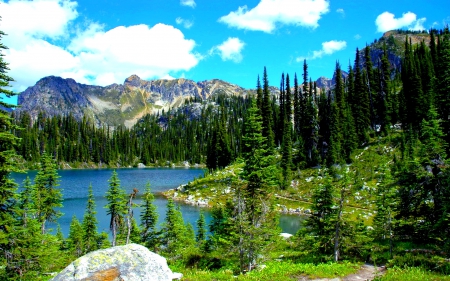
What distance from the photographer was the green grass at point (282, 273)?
43.5 feet

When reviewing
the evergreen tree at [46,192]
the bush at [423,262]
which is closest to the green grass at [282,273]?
the bush at [423,262]

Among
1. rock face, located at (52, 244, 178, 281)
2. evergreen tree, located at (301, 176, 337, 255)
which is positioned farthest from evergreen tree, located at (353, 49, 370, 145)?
rock face, located at (52, 244, 178, 281)

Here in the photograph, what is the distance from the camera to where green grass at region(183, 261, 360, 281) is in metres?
13.3

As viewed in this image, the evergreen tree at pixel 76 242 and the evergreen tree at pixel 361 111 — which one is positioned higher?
the evergreen tree at pixel 361 111

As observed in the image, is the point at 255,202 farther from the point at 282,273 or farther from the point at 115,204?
the point at 115,204

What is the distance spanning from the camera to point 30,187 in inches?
1028

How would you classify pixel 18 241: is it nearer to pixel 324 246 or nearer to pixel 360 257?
pixel 324 246

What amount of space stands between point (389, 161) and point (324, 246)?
46491mm

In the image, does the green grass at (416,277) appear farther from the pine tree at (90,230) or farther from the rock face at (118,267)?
the pine tree at (90,230)

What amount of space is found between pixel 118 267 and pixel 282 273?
8115 mm

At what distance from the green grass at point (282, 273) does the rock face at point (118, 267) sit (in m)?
2.30

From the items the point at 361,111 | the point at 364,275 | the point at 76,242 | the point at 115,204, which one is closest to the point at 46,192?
the point at 115,204

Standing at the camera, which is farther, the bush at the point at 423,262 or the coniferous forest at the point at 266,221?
the coniferous forest at the point at 266,221

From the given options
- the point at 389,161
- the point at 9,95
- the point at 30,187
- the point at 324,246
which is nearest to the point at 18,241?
the point at 9,95
